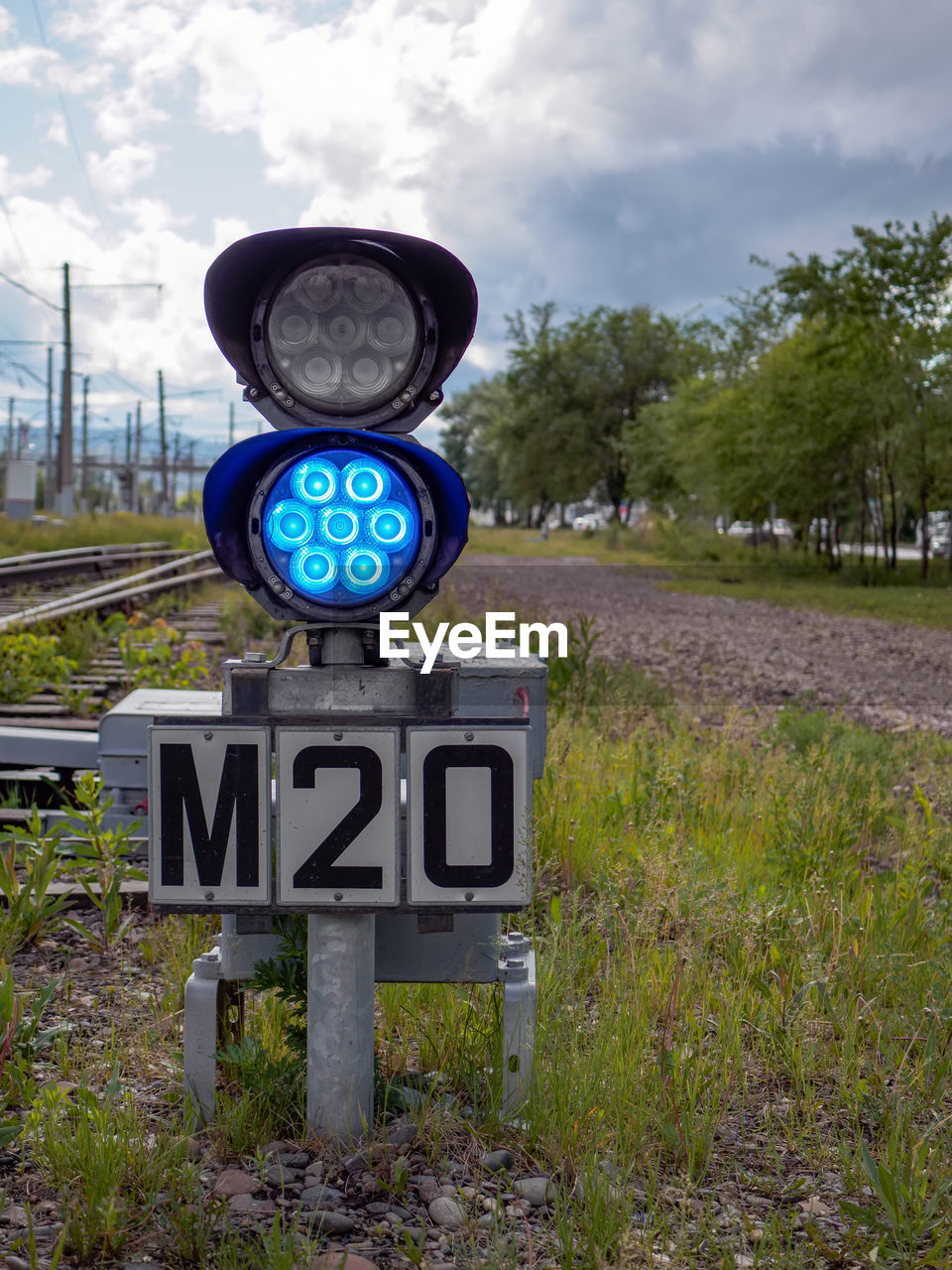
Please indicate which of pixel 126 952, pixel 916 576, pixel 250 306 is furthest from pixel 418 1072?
pixel 916 576

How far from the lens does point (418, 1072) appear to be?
2.56 metres

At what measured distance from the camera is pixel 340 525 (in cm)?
206

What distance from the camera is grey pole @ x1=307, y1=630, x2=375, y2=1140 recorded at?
2160 millimetres

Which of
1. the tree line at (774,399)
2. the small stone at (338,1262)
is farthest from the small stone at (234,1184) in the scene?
the tree line at (774,399)

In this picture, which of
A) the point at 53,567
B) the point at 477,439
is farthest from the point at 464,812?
the point at 477,439

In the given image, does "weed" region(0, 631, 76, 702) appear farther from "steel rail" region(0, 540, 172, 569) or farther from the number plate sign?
"steel rail" region(0, 540, 172, 569)

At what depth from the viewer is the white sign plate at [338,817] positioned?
2.06 meters

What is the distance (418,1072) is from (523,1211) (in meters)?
0.54

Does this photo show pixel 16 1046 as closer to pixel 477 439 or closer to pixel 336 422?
pixel 336 422

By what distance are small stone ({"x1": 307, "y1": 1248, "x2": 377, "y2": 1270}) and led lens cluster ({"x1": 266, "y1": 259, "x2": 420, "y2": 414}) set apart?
4.87 feet

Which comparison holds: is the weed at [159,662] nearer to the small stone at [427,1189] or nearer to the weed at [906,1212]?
the small stone at [427,1189]

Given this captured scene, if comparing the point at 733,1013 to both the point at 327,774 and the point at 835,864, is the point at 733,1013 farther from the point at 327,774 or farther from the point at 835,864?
the point at 835,864

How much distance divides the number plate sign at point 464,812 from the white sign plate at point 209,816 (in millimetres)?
276

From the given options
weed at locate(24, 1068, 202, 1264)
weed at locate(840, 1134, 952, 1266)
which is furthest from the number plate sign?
weed at locate(840, 1134, 952, 1266)
